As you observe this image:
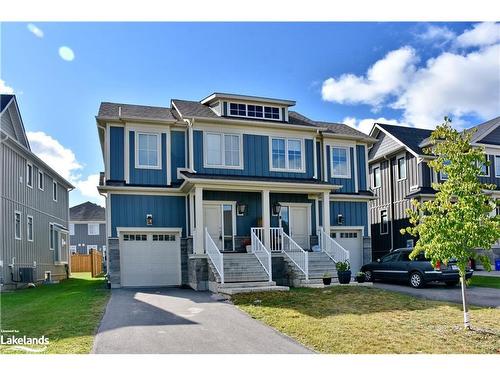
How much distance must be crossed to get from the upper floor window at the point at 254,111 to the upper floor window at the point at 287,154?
862mm

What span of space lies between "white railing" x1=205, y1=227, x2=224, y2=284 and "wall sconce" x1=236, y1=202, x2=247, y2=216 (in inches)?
80.5

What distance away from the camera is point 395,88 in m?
10.6

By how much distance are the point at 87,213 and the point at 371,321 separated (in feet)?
109

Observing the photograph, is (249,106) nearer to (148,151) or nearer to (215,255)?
(148,151)

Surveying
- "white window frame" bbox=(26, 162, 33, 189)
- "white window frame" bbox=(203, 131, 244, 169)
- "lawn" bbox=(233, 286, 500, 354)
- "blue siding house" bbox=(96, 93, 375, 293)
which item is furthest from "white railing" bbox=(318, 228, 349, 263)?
"white window frame" bbox=(26, 162, 33, 189)

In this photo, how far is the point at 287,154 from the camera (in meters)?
16.6

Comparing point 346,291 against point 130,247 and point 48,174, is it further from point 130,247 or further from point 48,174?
point 48,174

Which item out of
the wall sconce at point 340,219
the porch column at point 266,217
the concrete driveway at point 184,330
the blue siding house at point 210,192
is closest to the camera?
the concrete driveway at point 184,330

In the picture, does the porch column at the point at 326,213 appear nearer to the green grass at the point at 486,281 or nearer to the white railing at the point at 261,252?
the white railing at the point at 261,252

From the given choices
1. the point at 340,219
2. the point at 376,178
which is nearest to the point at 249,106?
the point at 340,219

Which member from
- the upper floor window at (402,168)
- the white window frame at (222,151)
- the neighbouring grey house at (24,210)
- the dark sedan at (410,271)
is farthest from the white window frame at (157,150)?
the upper floor window at (402,168)

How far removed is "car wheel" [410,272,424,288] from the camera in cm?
1401

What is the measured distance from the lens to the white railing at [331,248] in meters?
15.2
